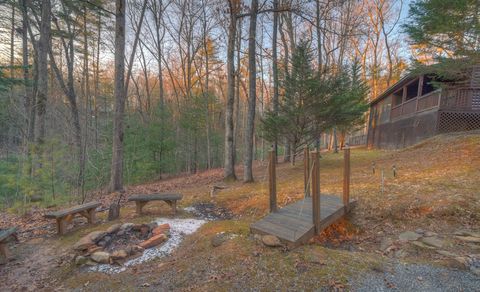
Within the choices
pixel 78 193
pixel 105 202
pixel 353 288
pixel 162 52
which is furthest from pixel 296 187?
pixel 162 52

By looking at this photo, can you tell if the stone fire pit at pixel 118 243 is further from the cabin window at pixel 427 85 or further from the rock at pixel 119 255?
the cabin window at pixel 427 85

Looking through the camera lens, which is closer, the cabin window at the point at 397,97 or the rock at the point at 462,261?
the rock at the point at 462,261

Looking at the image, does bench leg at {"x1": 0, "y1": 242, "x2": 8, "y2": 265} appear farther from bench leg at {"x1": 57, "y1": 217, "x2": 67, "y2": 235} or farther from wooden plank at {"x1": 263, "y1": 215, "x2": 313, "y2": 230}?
wooden plank at {"x1": 263, "y1": 215, "x2": 313, "y2": 230}

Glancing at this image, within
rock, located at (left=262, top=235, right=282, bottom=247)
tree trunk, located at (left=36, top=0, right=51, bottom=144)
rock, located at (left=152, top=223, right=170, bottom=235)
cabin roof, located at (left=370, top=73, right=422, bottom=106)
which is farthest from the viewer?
cabin roof, located at (left=370, top=73, right=422, bottom=106)

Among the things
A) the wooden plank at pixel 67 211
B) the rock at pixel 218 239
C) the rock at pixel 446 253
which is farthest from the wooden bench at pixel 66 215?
the rock at pixel 446 253

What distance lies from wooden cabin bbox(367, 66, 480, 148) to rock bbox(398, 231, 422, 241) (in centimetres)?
773

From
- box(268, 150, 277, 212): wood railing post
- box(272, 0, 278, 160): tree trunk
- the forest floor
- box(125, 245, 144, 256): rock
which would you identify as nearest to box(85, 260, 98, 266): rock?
the forest floor

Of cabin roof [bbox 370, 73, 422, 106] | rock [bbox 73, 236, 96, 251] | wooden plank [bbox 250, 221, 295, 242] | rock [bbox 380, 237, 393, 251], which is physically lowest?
rock [bbox 73, 236, 96, 251]

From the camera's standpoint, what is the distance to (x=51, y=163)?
558 centimetres

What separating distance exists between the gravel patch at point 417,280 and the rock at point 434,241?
0.67 m

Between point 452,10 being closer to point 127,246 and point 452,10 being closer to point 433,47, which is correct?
point 433,47

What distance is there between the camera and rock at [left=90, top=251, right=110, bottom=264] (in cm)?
312

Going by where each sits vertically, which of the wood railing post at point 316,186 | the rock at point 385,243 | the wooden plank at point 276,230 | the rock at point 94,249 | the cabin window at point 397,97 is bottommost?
the rock at point 94,249

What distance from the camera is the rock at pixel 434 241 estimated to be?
3209 millimetres
